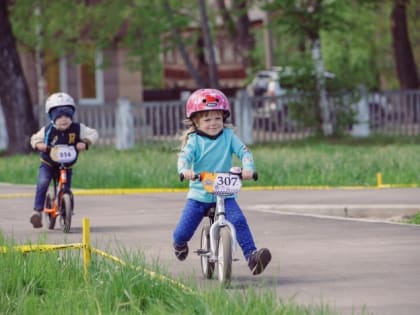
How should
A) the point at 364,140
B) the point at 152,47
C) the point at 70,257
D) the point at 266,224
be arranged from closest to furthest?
the point at 70,257
the point at 266,224
the point at 364,140
the point at 152,47

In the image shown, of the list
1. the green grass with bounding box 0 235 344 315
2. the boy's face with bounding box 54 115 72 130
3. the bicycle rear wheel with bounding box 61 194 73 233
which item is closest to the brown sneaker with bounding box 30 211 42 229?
the bicycle rear wheel with bounding box 61 194 73 233

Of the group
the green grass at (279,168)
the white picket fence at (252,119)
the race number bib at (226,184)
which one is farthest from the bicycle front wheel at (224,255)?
the white picket fence at (252,119)

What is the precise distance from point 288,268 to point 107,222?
5.19m

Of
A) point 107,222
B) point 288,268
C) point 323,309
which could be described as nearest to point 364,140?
point 107,222

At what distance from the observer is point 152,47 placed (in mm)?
39844

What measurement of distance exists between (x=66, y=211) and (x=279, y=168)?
8.44 metres

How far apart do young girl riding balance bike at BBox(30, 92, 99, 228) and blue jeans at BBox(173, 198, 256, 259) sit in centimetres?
450

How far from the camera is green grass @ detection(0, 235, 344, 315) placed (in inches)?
344

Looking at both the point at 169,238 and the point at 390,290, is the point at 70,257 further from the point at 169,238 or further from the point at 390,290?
the point at 169,238

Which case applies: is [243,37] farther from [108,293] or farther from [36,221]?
[108,293]

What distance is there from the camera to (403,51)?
4409 cm

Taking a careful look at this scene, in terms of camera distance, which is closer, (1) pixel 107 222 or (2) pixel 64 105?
(2) pixel 64 105

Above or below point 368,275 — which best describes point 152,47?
above

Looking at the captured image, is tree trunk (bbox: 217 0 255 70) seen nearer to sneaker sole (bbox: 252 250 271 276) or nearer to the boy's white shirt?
the boy's white shirt
